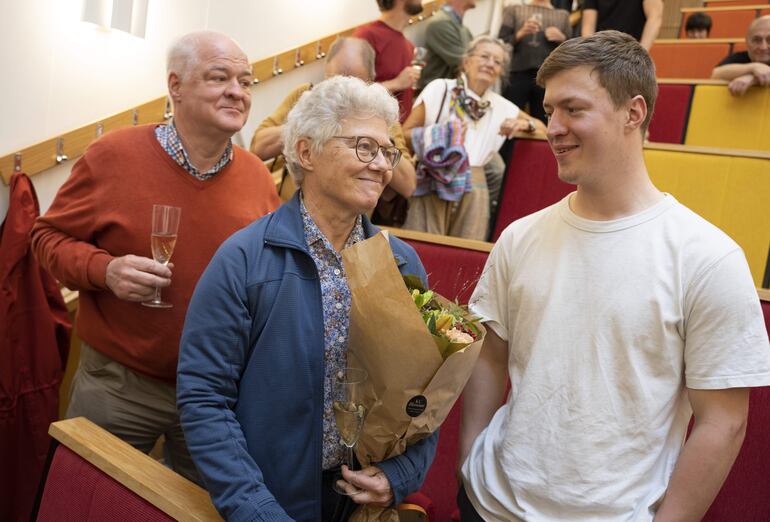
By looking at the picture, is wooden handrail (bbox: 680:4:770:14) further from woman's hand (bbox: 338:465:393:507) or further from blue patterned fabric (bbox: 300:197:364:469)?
woman's hand (bbox: 338:465:393:507)

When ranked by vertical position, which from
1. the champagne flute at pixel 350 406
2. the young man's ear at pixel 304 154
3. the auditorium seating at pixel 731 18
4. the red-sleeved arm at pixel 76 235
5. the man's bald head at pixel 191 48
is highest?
the auditorium seating at pixel 731 18

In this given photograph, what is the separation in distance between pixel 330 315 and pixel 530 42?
3547 mm

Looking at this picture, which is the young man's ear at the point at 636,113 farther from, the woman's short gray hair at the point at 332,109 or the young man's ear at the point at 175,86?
the young man's ear at the point at 175,86

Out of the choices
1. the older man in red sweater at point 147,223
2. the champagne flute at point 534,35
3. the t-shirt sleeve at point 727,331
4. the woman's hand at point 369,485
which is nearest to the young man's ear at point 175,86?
the older man in red sweater at point 147,223

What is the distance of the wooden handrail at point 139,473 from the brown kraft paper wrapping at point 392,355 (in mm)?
323

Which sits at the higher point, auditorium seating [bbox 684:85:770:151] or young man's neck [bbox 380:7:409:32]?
young man's neck [bbox 380:7:409:32]

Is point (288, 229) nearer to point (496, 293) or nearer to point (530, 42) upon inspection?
point (496, 293)

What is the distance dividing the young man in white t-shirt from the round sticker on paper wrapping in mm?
207

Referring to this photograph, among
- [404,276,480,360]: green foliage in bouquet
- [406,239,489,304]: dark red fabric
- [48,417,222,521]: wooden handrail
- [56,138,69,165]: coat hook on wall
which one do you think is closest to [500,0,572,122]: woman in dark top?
[406,239,489,304]: dark red fabric

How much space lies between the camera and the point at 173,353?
1.92 meters

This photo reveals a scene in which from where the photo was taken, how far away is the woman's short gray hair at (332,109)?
57.1 inches

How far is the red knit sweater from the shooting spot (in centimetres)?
191

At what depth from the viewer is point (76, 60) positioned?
3.02 metres

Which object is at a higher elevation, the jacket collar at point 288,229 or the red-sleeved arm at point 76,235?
the jacket collar at point 288,229
